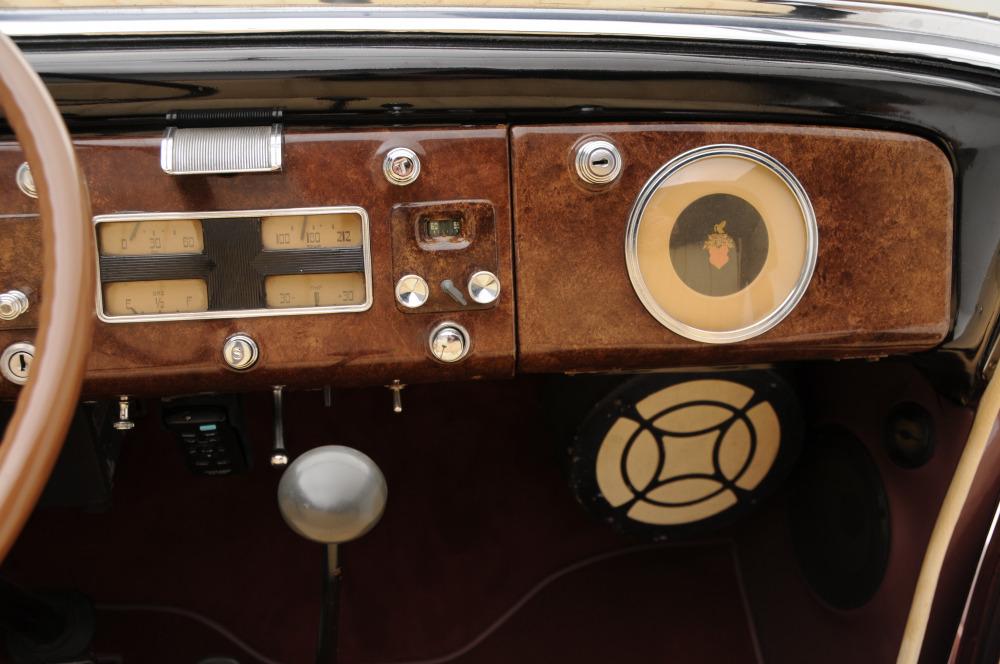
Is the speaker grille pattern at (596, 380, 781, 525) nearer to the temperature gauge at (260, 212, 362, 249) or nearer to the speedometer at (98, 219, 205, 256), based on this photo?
the temperature gauge at (260, 212, 362, 249)

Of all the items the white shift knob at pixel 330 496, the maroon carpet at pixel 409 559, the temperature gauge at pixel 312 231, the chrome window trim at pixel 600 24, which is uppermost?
the chrome window trim at pixel 600 24

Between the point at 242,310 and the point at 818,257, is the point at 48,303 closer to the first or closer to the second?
the point at 242,310

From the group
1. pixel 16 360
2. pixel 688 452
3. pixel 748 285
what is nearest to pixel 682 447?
pixel 688 452

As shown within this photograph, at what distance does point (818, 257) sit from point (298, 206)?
26.0 inches

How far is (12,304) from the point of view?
35.3 inches

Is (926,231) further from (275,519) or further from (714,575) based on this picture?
(275,519)

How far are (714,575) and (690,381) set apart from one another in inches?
24.8

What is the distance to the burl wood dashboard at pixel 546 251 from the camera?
912 mm

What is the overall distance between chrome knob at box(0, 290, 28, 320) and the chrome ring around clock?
0.73 meters

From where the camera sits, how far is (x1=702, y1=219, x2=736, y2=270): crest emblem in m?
0.98

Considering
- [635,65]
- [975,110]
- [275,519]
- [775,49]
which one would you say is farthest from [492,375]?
[275,519]

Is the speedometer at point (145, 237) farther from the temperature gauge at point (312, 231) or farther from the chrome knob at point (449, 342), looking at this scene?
the chrome knob at point (449, 342)

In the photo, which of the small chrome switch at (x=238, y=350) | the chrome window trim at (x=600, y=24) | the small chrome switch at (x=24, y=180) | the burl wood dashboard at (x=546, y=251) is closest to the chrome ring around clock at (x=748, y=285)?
the burl wood dashboard at (x=546, y=251)

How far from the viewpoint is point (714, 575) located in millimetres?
1748
